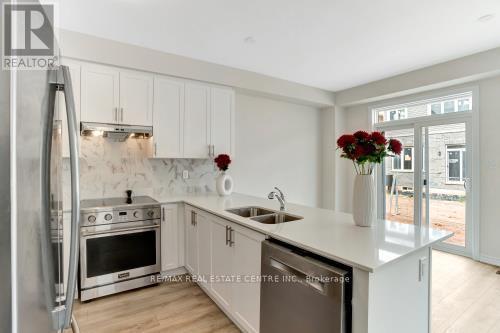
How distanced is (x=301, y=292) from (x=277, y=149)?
3515 mm

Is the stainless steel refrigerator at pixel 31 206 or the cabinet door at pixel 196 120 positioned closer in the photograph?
the stainless steel refrigerator at pixel 31 206

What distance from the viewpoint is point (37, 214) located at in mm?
649

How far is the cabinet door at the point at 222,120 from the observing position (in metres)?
3.62

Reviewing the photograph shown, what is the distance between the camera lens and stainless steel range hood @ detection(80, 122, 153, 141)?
2723 millimetres

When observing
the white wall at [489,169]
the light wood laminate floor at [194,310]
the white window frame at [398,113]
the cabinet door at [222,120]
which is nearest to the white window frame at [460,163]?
the white wall at [489,169]

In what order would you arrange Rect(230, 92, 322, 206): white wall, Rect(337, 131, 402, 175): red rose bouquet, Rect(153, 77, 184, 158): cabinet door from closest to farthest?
Rect(337, 131, 402, 175): red rose bouquet
Rect(153, 77, 184, 158): cabinet door
Rect(230, 92, 322, 206): white wall

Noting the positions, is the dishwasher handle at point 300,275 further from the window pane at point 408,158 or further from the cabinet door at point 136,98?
the window pane at point 408,158

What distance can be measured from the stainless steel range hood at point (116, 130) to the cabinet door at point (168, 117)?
5.5 inches

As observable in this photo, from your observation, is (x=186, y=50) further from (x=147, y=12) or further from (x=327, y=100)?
(x=327, y=100)

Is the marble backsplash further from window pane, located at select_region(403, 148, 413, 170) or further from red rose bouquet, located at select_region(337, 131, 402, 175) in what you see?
window pane, located at select_region(403, 148, 413, 170)

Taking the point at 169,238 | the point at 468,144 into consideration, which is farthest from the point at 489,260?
the point at 169,238

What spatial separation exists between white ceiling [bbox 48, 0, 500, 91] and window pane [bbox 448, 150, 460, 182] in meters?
1.45

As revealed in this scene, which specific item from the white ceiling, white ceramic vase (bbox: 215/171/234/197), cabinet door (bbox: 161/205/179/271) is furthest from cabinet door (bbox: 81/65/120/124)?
white ceramic vase (bbox: 215/171/234/197)

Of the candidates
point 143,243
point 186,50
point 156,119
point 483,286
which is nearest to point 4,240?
point 143,243
